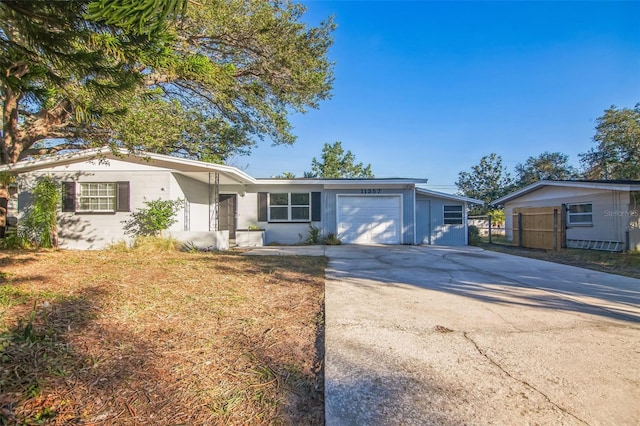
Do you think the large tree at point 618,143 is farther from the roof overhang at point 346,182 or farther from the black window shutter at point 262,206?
the black window shutter at point 262,206

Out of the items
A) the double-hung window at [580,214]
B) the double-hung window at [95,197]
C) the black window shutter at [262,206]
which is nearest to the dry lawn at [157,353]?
the double-hung window at [95,197]

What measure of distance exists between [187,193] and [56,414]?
10.4 m

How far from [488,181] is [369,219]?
842 inches

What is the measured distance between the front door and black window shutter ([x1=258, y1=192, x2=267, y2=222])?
109cm

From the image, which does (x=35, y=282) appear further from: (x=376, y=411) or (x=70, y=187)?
(x=70, y=187)

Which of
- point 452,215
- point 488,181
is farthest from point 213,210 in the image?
point 488,181

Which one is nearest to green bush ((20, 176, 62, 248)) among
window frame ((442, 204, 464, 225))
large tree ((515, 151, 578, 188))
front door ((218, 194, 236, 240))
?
front door ((218, 194, 236, 240))

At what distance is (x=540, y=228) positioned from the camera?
1334cm

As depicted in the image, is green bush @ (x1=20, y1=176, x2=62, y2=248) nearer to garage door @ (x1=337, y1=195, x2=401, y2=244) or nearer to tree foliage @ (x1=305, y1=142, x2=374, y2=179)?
garage door @ (x1=337, y1=195, x2=401, y2=244)

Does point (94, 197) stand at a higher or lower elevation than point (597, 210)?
higher

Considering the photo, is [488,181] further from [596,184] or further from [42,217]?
[42,217]

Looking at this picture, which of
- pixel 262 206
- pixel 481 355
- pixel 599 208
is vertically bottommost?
pixel 481 355

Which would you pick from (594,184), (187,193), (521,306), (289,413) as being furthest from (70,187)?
(594,184)

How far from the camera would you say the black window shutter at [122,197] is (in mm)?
10164
